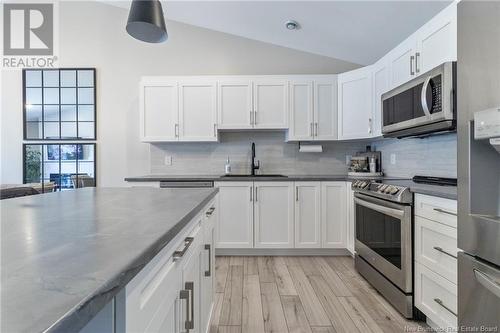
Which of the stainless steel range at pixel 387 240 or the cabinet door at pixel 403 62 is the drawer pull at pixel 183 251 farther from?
the cabinet door at pixel 403 62

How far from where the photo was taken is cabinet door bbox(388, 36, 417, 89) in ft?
8.02

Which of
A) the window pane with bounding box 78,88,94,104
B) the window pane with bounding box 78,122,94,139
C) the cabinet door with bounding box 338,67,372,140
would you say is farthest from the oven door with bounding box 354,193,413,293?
the window pane with bounding box 78,88,94,104

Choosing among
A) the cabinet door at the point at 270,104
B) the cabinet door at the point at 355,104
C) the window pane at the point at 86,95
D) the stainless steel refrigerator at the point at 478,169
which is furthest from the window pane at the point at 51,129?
the stainless steel refrigerator at the point at 478,169

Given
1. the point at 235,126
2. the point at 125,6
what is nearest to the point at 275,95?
the point at 235,126

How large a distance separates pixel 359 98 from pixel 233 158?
Result: 175cm

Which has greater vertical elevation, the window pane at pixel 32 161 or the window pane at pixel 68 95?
the window pane at pixel 68 95

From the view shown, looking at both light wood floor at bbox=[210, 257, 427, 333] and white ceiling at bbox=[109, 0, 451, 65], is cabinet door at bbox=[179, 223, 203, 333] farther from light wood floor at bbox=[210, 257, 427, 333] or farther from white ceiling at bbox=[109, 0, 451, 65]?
white ceiling at bbox=[109, 0, 451, 65]

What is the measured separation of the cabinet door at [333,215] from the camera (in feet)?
10.9

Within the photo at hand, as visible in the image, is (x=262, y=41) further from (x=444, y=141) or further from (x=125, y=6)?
(x=444, y=141)

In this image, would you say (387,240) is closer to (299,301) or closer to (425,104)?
(299,301)

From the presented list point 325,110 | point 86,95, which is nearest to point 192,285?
point 325,110

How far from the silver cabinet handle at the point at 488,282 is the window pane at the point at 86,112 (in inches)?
179

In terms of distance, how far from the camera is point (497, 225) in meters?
1.12

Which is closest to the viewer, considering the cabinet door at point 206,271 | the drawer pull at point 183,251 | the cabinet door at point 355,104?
the drawer pull at point 183,251
